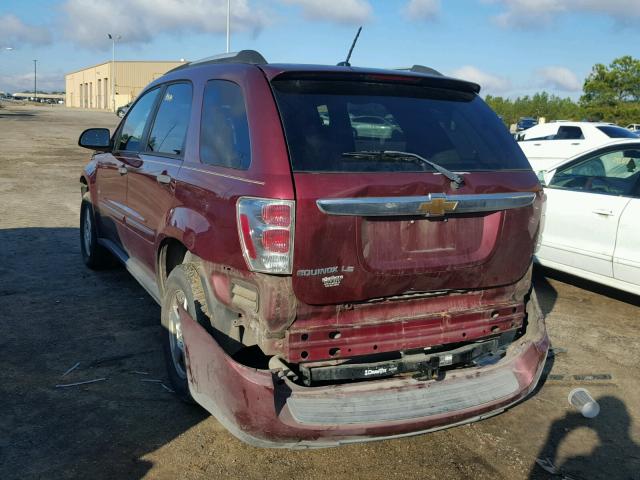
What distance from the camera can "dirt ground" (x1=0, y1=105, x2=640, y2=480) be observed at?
127 inches

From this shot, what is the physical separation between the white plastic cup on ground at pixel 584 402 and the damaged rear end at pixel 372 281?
62cm

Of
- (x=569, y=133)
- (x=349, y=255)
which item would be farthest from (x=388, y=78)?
(x=569, y=133)

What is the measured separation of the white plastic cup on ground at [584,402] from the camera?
3779mm

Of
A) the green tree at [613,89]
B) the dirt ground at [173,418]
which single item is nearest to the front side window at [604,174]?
the dirt ground at [173,418]

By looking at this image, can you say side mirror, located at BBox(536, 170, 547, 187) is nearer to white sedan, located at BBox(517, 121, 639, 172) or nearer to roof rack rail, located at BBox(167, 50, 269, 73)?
roof rack rail, located at BBox(167, 50, 269, 73)

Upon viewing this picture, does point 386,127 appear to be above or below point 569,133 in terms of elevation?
below

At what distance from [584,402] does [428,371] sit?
4.50 feet

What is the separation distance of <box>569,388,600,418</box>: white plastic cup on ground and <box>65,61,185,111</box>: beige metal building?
7796cm

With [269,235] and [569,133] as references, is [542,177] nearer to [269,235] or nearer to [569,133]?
[269,235]

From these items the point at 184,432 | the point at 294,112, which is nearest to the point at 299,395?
the point at 184,432

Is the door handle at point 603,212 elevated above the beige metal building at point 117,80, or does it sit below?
below

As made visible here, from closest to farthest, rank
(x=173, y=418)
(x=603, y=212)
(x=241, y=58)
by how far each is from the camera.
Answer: (x=241, y=58) < (x=173, y=418) < (x=603, y=212)

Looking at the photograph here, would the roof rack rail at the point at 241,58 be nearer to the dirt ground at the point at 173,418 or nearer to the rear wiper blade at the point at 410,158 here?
the rear wiper blade at the point at 410,158

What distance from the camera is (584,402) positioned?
384cm
